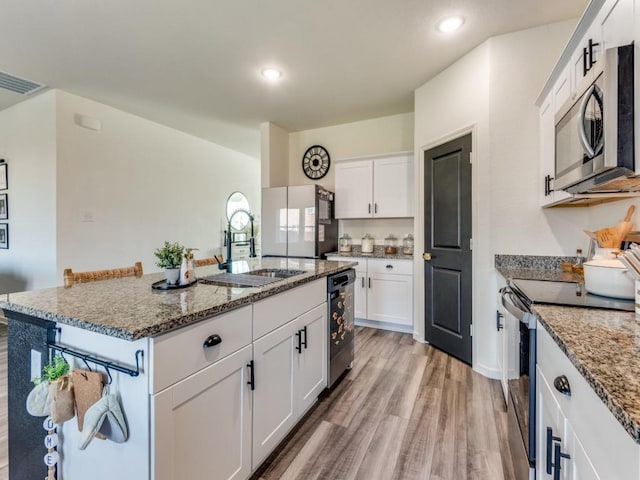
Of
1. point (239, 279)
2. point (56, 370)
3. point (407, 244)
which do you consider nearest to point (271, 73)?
point (239, 279)

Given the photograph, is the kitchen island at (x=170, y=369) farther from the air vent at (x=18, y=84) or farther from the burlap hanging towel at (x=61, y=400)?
the air vent at (x=18, y=84)

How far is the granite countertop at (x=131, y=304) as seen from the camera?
0.97 meters

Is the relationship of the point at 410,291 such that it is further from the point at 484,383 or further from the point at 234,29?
the point at 234,29

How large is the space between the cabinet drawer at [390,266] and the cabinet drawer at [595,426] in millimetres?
2474

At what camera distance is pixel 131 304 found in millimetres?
1199

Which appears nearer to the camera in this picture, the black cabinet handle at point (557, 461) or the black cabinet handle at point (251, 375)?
the black cabinet handle at point (557, 461)

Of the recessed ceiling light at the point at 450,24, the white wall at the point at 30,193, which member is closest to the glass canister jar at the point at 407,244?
the recessed ceiling light at the point at 450,24

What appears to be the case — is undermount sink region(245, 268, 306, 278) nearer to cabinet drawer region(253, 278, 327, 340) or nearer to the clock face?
cabinet drawer region(253, 278, 327, 340)

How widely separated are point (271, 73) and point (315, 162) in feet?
5.69

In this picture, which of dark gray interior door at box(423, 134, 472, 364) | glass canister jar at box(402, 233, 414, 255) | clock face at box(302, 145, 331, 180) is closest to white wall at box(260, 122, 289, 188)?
clock face at box(302, 145, 331, 180)

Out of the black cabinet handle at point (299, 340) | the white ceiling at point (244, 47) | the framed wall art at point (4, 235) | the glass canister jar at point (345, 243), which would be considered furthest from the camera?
the glass canister jar at point (345, 243)

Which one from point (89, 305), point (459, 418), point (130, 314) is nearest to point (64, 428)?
point (89, 305)

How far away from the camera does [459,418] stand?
1931 mm

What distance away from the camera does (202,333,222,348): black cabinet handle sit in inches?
44.9
